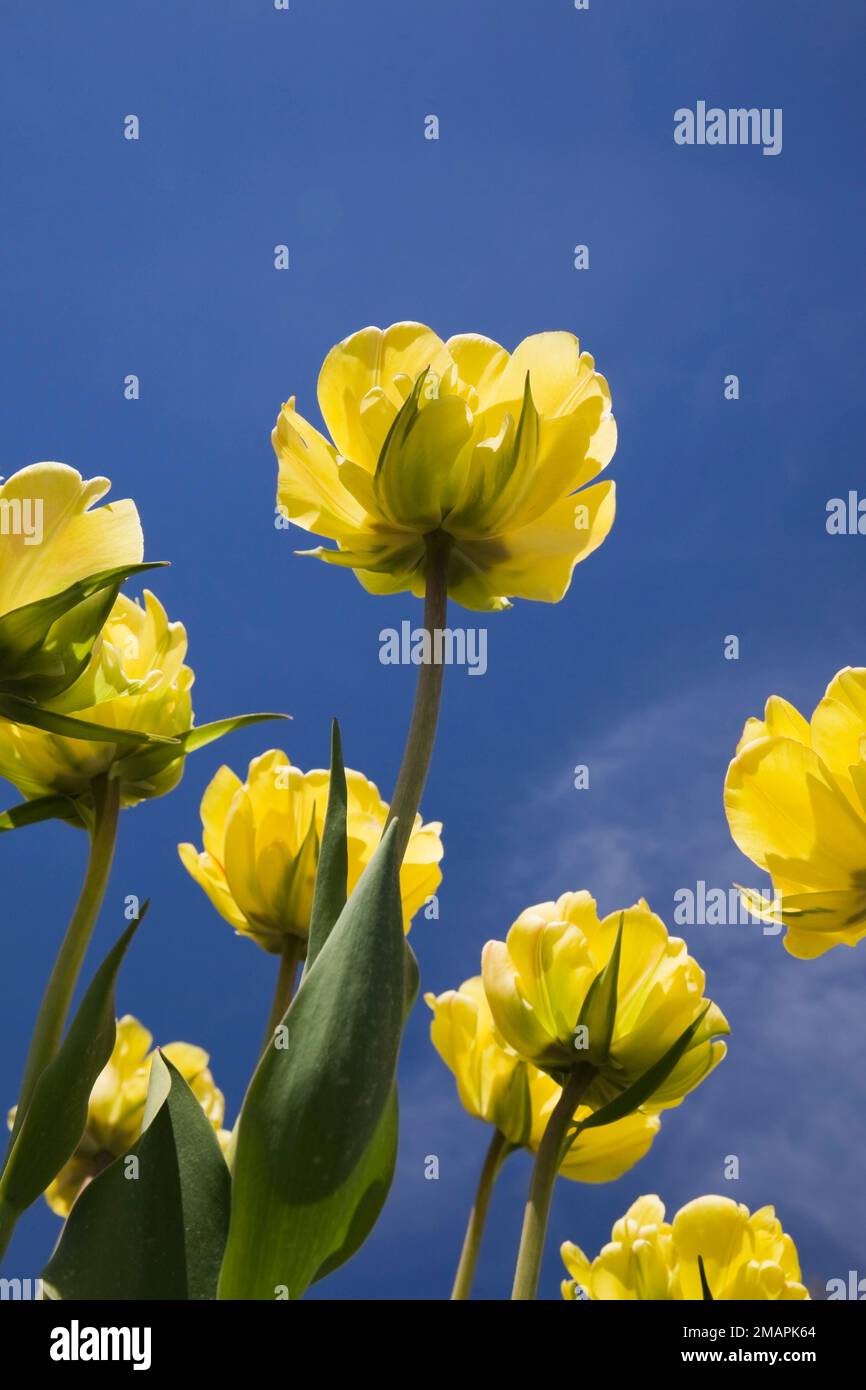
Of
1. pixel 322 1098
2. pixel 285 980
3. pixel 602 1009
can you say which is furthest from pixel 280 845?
pixel 322 1098

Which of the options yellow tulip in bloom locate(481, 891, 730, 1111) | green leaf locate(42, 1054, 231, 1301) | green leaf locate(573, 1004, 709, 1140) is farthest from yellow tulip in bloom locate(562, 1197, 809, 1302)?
green leaf locate(42, 1054, 231, 1301)

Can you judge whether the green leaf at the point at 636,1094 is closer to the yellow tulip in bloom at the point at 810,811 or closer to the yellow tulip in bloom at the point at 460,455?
the yellow tulip in bloom at the point at 810,811

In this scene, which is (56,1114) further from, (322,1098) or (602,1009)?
(602,1009)

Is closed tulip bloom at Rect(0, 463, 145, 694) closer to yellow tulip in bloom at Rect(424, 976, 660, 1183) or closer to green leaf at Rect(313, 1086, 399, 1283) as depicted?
green leaf at Rect(313, 1086, 399, 1283)

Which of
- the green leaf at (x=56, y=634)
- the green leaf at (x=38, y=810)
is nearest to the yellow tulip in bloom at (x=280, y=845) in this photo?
the green leaf at (x=38, y=810)
